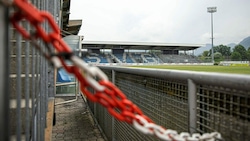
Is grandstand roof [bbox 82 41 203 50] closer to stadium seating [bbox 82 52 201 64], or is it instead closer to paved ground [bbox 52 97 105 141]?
stadium seating [bbox 82 52 201 64]

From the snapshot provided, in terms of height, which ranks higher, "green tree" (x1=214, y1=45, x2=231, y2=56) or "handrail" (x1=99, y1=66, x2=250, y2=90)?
"green tree" (x1=214, y1=45, x2=231, y2=56)

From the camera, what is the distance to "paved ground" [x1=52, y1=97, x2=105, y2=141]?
13.4 feet

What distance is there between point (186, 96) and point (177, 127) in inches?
9.0

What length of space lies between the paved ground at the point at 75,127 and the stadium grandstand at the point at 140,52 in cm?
2862

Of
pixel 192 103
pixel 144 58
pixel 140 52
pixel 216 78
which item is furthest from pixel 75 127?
pixel 140 52

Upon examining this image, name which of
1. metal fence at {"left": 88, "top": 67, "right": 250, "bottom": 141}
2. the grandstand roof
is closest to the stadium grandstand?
the grandstand roof

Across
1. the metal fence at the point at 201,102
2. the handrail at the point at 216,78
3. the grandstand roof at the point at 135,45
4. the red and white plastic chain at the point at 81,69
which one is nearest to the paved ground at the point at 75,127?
the metal fence at the point at 201,102

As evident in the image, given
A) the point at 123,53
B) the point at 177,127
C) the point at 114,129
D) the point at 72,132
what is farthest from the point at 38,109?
the point at 123,53

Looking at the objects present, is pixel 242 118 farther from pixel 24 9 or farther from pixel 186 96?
pixel 24 9

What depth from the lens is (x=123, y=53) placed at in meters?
39.2

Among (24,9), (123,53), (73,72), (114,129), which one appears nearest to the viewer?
(24,9)

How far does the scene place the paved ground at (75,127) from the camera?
4.07 m

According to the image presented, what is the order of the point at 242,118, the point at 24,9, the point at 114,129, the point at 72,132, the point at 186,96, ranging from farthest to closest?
1. the point at 72,132
2. the point at 114,129
3. the point at 186,96
4. the point at 242,118
5. the point at 24,9

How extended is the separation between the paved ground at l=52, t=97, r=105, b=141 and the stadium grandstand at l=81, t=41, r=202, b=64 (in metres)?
28.6
